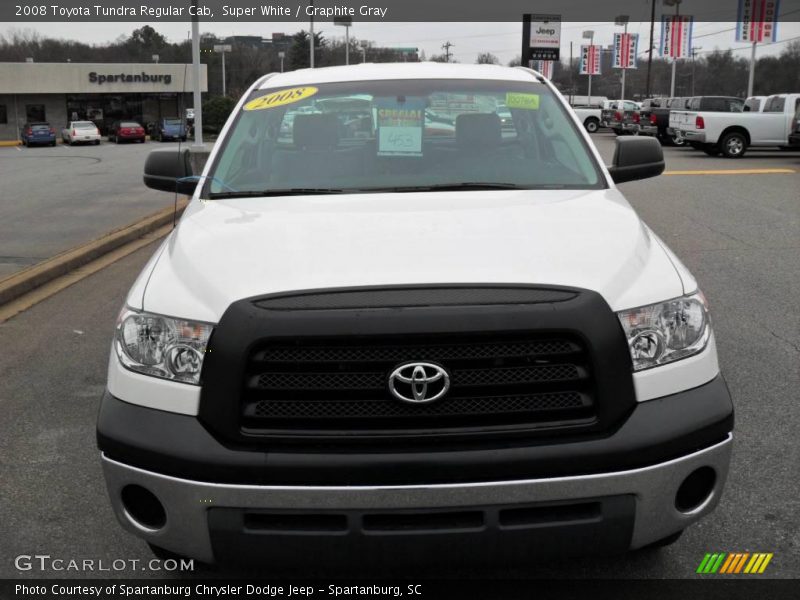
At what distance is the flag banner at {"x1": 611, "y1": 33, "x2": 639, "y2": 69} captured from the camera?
202 ft

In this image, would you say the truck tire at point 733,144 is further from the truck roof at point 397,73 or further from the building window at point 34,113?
the building window at point 34,113

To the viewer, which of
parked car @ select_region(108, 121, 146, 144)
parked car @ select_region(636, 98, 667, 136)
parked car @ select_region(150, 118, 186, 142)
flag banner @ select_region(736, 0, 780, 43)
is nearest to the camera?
parked car @ select_region(636, 98, 667, 136)

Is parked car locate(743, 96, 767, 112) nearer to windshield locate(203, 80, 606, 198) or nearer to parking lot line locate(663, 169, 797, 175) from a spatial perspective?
parking lot line locate(663, 169, 797, 175)

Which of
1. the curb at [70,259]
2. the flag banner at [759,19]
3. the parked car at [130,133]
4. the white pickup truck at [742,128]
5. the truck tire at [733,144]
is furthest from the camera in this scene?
the parked car at [130,133]

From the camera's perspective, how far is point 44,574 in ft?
10.8

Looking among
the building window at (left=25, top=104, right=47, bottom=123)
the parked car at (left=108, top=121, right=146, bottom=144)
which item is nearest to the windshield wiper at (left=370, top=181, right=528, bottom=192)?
the parked car at (left=108, top=121, right=146, bottom=144)

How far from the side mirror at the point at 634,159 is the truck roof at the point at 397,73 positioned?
0.63m

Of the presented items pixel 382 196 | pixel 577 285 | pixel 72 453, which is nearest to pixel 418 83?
pixel 382 196

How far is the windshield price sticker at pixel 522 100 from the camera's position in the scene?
4.53 m

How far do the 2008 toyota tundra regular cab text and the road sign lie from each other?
86.9 feet

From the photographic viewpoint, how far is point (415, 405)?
259 cm

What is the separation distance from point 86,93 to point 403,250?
70.0 m

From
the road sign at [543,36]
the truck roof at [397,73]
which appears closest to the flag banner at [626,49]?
the road sign at [543,36]

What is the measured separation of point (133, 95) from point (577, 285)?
233 ft
